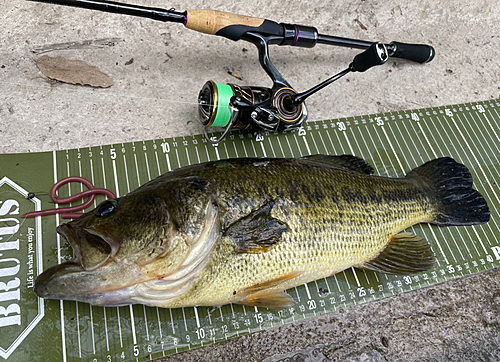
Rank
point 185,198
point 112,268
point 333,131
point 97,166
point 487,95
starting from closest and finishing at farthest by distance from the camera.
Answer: point 112,268 < point 185,198 < point 97,166 < point 333,131 < point 487,95

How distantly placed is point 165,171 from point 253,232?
954mm

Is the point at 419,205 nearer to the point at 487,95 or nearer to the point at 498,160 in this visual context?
the point at 498,160

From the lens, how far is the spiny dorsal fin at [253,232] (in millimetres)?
1931

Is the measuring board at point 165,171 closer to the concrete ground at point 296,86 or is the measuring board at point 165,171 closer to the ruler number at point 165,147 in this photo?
the ruler number at point 165,147

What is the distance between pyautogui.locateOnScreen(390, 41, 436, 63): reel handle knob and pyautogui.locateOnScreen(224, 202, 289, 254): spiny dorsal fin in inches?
85.5

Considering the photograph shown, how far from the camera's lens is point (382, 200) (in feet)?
7.68

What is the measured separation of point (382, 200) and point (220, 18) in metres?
1.68

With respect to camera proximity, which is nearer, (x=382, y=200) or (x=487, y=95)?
(x=382, y=200)

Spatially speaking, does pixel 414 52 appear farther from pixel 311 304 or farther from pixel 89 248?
pixel 89 248

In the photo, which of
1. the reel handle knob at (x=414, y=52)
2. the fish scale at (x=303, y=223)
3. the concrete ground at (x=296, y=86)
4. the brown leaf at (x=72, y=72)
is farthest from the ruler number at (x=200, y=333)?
the reel handle knob at (x=414, y=52)

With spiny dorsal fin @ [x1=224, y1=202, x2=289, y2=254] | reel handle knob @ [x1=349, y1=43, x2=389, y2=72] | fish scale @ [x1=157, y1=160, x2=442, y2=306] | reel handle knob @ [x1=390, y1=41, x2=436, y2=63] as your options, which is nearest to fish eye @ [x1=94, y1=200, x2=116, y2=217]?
fish scale @ [x1=157, y1=160, x2=442, y2=306]

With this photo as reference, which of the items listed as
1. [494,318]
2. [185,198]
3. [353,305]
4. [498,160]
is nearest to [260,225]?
[185,198]

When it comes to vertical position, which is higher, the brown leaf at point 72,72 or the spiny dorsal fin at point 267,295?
the brown leaf at point 72,72

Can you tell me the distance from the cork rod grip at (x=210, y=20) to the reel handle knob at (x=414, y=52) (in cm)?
A: 148
